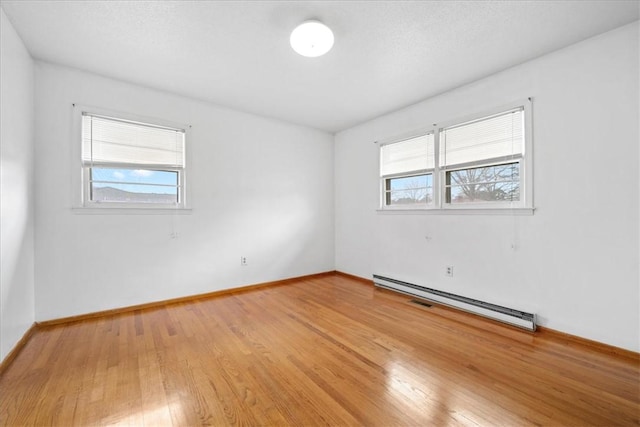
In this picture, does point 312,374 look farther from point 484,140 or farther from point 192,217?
point 484,140

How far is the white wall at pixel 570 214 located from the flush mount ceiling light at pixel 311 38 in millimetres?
1890

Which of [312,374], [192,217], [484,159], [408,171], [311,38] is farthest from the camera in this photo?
[408,171]

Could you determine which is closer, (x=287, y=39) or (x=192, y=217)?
(x=287, y=39)

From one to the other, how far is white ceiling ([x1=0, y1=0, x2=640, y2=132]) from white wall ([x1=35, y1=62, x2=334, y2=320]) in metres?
0.43

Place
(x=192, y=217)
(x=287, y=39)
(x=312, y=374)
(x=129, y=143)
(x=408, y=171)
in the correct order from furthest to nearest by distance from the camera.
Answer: (x=408, y=171) → (x=192, y=217) → (x=129, y=143) → (x=287, y=39) → (x=312, y=374)

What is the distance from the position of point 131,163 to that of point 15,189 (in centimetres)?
103

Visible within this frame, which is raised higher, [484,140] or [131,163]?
[484,140]

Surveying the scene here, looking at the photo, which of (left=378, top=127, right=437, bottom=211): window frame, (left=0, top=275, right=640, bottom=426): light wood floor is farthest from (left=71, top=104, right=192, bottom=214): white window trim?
(left=378, top=127, right=437, bottom=211): window frame

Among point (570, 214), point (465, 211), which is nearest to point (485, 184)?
point (465, 211)

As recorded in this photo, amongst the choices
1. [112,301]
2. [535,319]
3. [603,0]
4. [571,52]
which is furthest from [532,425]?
[112,301]

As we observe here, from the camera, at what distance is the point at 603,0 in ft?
6.10

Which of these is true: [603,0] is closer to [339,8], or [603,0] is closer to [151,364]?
[339,8]

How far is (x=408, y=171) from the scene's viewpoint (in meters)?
3.76

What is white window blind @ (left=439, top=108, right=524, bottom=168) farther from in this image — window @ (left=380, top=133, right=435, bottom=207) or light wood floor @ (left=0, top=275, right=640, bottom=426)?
light wood floor @ (left=0, top=275, right=640, bottom=426)
